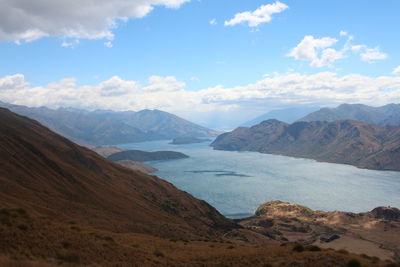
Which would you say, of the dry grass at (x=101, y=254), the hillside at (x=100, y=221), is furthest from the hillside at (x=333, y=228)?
the dry grass at (x=101, y=254)

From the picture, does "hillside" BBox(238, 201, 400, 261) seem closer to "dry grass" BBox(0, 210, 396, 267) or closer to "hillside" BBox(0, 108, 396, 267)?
"hillside" BBox(0, 108, 396, 267)

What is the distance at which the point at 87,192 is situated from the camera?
283 feet

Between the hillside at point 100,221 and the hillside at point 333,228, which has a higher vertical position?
the hillside at point 100,221

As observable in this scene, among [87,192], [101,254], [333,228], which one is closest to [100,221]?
[87,192]

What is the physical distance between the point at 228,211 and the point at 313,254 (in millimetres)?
170360

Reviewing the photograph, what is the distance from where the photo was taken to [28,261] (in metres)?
20.7

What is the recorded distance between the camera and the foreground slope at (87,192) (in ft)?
207

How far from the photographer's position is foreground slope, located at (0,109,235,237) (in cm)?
6312

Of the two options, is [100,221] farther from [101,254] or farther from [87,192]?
[101,254]

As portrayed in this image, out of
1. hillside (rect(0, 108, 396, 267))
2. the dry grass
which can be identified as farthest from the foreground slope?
the dry grass

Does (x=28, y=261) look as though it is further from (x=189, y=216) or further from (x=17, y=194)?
(x=189, y=216)

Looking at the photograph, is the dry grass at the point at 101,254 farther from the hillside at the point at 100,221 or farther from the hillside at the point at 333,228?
the hillside at the point at 333,228

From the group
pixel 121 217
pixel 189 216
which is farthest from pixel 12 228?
pixel 189 216

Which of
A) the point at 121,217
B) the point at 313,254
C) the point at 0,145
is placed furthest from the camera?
the point at 0,145
